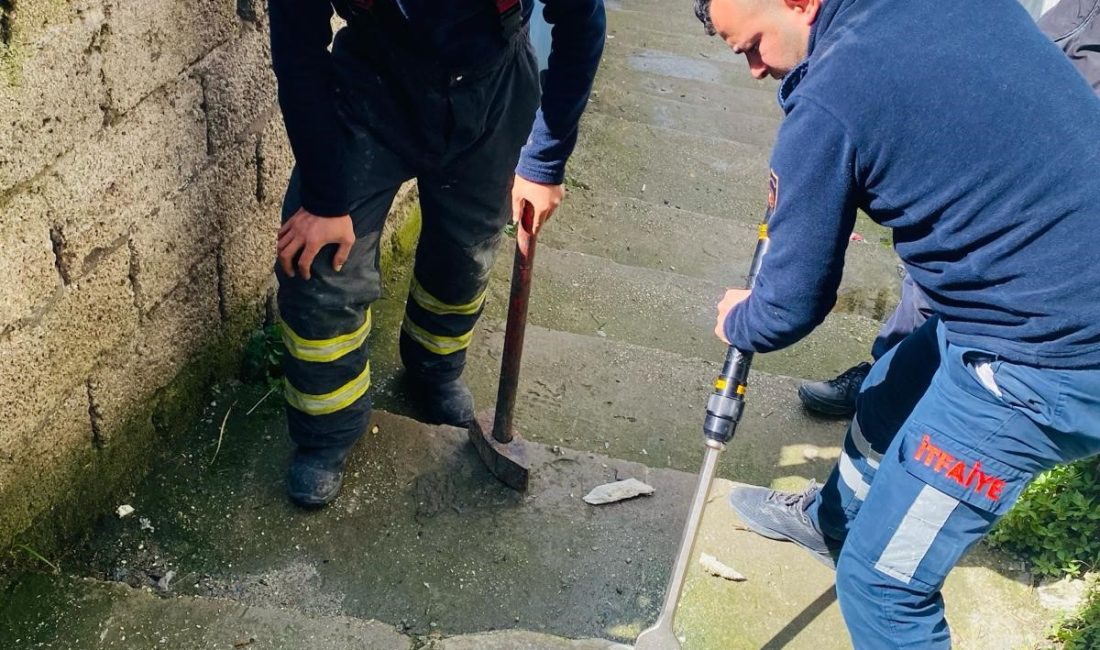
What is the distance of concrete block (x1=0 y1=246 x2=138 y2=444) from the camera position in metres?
2.21

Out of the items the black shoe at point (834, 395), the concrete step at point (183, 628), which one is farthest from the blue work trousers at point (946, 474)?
the black shoe at point (834, 395)

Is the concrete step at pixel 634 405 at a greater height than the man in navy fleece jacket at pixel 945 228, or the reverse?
the man in navy fleece jacket at pixel 945 228

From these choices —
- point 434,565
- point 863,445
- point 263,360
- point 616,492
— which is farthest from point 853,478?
point 263,360

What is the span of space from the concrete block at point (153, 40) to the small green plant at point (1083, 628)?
106 inches

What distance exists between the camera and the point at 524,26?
101 inches

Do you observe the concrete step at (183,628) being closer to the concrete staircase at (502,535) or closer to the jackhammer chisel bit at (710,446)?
the concrete staircase at (502,535)

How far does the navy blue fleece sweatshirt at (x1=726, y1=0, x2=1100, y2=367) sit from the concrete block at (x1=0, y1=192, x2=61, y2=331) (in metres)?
1.61

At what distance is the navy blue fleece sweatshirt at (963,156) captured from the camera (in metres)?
1.73

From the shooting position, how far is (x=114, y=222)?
2.41 metres

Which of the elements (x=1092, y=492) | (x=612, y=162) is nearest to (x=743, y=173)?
(x=612, y=162)

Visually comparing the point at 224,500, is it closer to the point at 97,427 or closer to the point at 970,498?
the point at 97,427

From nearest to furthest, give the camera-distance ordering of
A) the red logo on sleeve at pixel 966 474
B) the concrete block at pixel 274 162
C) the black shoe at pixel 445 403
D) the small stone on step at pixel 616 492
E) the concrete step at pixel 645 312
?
1. the red logo on sleeve at pixel 966 474
2. the small stone on step at pixel 616 492
3. the concrete block at pixel 274 162
4. the black shoe at pixel 445 403
5. the concrete step at pixel 645 312

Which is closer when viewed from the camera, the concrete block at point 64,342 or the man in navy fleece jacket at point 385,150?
the concrete block at point 64,342

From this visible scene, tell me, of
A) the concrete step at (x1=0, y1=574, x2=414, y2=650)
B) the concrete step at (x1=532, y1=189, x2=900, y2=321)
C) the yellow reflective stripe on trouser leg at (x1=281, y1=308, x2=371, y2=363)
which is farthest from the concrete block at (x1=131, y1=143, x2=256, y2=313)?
the concrete step at (x1=532, y1=189, x2=900, y2=321)
